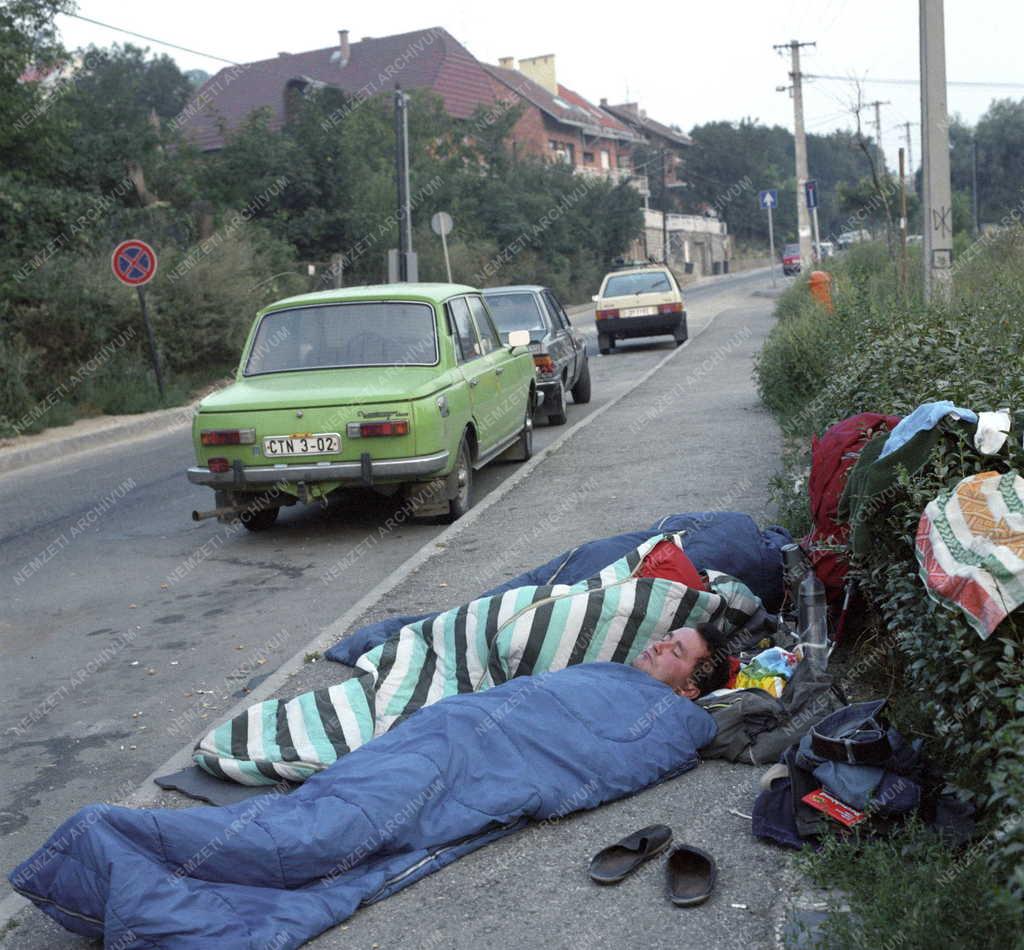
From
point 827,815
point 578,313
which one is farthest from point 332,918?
point 578,313

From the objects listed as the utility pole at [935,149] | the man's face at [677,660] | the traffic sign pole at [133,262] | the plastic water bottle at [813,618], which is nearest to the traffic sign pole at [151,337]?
the traffic sign pole at [133,262]

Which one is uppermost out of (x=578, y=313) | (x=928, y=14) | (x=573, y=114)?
(x=573, y=114)

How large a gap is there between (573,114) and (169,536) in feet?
243

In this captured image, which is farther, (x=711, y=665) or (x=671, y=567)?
(x=671, y=567)

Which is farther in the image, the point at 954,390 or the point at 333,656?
the point at 333,656

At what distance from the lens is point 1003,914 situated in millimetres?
2428

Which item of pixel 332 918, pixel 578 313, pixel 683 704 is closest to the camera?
pixel 332 918

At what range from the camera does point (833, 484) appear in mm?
5410

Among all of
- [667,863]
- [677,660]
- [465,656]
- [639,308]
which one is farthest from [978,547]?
[639,308]

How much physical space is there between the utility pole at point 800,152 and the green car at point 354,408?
88.0 ft

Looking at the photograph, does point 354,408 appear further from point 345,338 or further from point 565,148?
point 565,148

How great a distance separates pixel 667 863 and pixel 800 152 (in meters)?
38.4

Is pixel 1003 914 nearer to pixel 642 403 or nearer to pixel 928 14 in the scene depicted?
pixel 928 14

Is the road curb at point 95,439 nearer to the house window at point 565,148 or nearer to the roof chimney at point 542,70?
the house window at point 565,148
